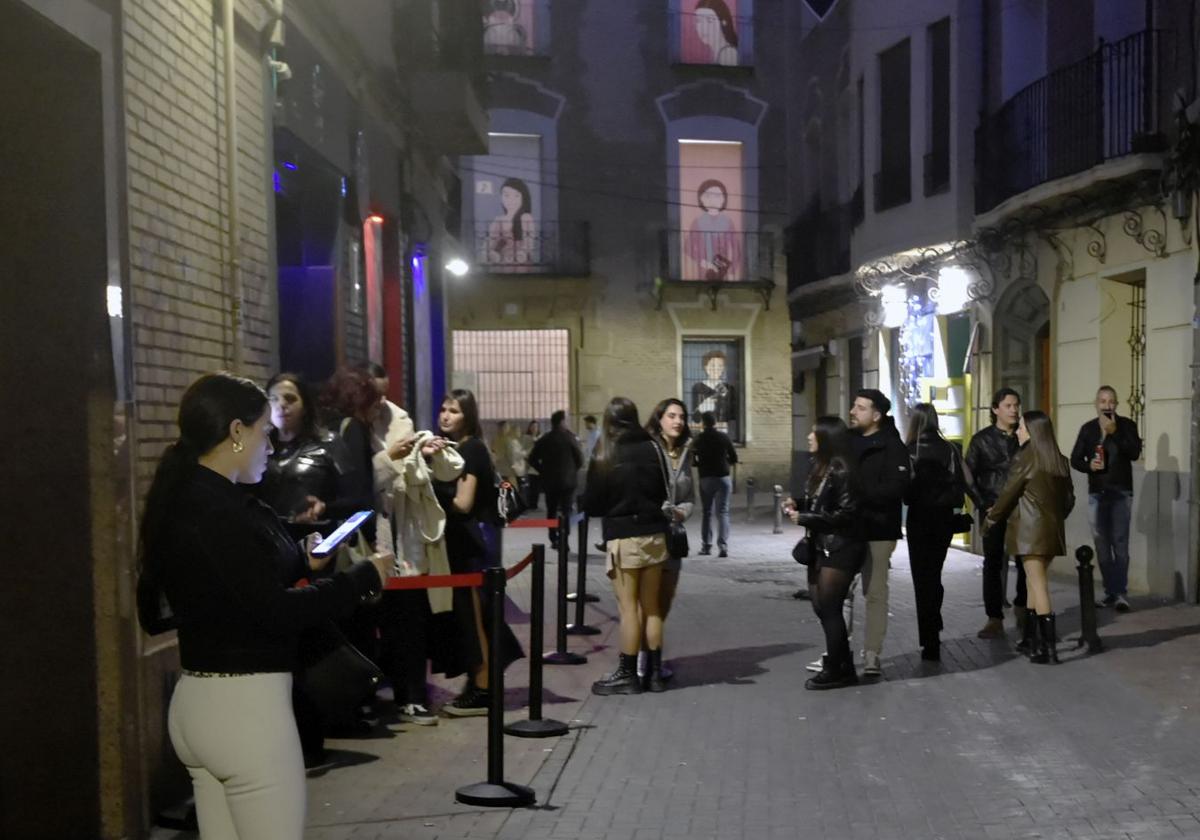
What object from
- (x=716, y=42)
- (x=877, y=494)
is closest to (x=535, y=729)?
(x=877, y=494)

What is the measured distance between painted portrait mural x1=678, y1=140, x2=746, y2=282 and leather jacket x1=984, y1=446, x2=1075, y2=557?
2044 cm

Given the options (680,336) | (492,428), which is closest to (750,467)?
(680,336)

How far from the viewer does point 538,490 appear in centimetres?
1925

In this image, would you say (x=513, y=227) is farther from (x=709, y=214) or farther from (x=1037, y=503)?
(x=1037, y=503)

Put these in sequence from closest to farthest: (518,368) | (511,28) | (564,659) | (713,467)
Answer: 1. (564,659)
2. (713,467)
3. (511,28)
4. (518,368)

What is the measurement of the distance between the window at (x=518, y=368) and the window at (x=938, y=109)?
12.2 metres

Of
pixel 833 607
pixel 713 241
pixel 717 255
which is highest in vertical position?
pixel 713 241

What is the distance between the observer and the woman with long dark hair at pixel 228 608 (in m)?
3.55

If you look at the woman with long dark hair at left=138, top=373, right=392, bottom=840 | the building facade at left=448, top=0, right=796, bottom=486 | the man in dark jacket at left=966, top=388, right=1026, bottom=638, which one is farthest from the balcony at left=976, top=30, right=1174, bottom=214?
the building facade at left=448, top=0, right=796, bottom=486

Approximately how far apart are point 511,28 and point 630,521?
22.5 m

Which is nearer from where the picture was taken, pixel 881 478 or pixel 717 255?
pixel 881 478

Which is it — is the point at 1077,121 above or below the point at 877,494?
above

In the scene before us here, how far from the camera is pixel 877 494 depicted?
8.81m

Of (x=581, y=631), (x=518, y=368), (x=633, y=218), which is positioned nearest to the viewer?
(x=581, y=631)
